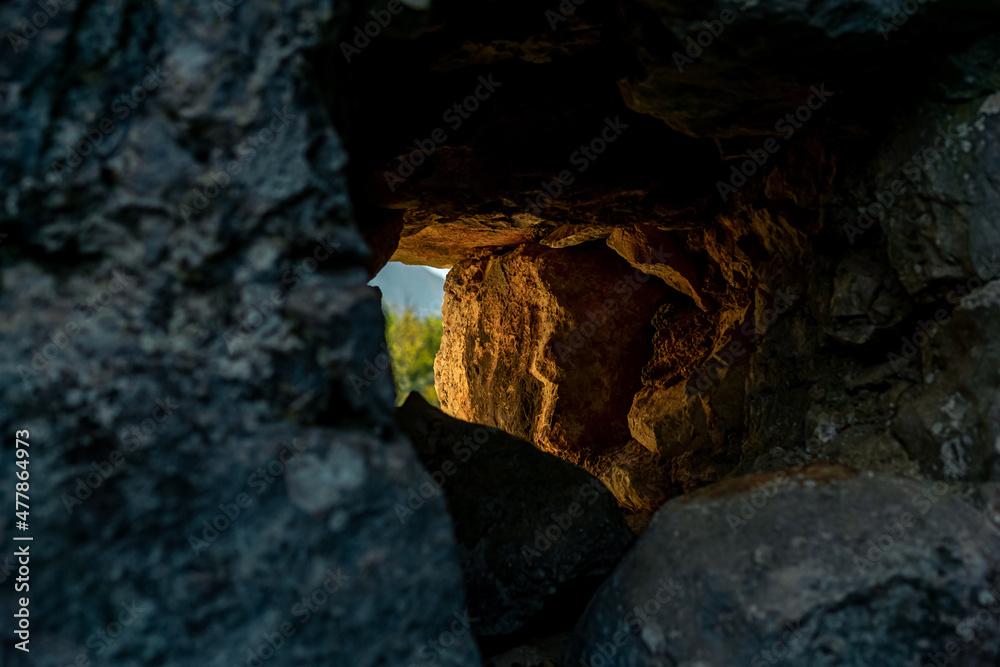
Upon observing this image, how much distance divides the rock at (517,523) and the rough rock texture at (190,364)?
0.69 m

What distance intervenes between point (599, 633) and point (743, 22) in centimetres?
157

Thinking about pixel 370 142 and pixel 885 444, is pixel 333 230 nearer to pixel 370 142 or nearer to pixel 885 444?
pixel 370 142

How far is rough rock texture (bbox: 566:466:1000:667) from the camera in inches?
56.8

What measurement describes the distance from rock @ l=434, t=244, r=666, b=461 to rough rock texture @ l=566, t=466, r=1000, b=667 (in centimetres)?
235

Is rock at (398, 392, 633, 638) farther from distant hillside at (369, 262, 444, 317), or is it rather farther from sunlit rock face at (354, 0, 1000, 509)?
distant hillside at (369, 262, 444, 317)

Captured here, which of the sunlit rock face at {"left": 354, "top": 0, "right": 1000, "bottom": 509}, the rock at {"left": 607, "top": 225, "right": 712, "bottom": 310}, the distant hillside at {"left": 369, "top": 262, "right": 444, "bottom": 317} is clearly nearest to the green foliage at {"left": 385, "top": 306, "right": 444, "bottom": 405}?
the rock at {"left": 607, "top": 225, "right": 712, "bottom": 310}

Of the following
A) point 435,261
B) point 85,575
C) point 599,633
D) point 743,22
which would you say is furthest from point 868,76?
point 435,261

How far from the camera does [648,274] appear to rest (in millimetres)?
4031

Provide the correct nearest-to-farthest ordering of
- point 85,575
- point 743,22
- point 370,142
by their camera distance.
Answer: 1. point 85,575
2. point 743,22
3. point 370,142

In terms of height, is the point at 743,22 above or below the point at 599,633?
above

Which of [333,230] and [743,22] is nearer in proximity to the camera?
[333,230]

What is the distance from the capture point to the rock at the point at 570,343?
13.3 ft

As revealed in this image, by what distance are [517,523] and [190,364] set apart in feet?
4.01

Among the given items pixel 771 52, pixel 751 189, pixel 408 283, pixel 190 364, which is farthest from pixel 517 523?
pixel 408 283
